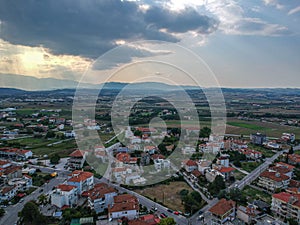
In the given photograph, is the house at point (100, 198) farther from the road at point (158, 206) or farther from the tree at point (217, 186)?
the tree at point (217, 186)

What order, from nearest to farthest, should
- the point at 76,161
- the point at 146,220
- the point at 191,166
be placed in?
the point at 146,220
the point at 191,166
the point at 76,161

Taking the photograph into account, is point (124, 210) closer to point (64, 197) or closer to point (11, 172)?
point (64, 197)

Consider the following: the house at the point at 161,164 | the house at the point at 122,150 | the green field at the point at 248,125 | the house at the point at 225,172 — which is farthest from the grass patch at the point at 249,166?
the green field at the point at 248,125

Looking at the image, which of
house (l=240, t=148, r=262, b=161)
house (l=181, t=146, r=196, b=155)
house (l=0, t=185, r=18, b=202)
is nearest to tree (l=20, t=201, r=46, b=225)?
house (l=0, t=185, r=18, b=202)

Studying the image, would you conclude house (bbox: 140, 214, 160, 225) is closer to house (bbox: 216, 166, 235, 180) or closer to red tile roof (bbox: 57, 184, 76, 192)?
red tile roof (bbox: 57, 184, 76, 192)

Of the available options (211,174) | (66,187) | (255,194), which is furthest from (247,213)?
(66,187)

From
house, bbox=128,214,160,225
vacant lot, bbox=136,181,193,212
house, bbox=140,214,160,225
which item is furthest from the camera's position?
vacant lot, bbox=136,181,193,212
